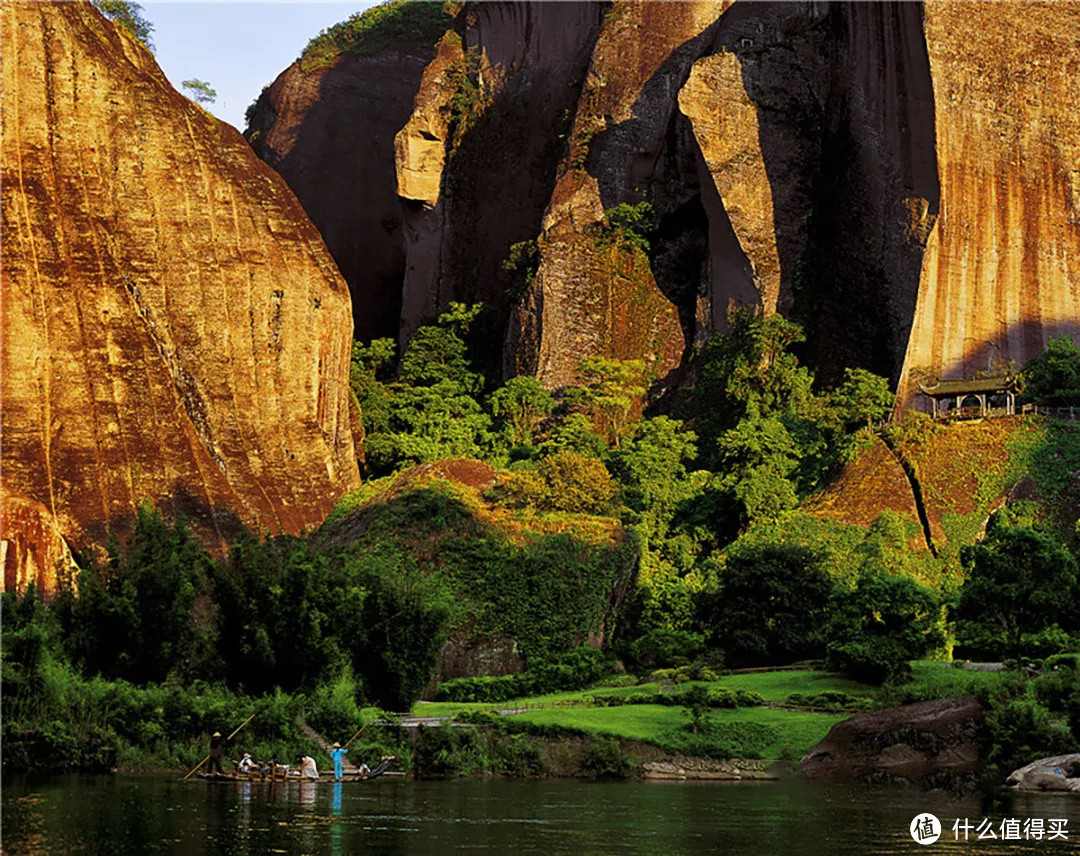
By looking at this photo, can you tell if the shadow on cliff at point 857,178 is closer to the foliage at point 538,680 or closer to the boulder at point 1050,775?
the foliage at point 538,680

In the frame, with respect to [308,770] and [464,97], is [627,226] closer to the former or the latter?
[464,97]

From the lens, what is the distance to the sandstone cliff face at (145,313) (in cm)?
4734

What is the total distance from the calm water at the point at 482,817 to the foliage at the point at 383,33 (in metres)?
58.9

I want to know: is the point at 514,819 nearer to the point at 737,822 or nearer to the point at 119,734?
the point at 737,822

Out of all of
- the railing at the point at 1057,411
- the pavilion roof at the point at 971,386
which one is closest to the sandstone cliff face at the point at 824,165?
the pavilion roof at the point at 971,386

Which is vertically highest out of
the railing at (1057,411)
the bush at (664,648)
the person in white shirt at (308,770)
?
the railing at (1057,411)

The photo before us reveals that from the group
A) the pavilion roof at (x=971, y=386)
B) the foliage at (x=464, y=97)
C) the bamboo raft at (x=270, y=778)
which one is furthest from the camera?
Answer: the foliage at (x=464, y=97)

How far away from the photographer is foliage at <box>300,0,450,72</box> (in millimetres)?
81500

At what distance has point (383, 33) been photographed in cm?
8200

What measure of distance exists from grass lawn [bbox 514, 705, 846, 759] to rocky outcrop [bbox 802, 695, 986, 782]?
29.0 inches

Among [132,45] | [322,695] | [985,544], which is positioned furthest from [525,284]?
[322,695]

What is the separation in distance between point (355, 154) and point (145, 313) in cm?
2955

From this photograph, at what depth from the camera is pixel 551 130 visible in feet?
221

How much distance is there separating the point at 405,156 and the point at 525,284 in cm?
996
